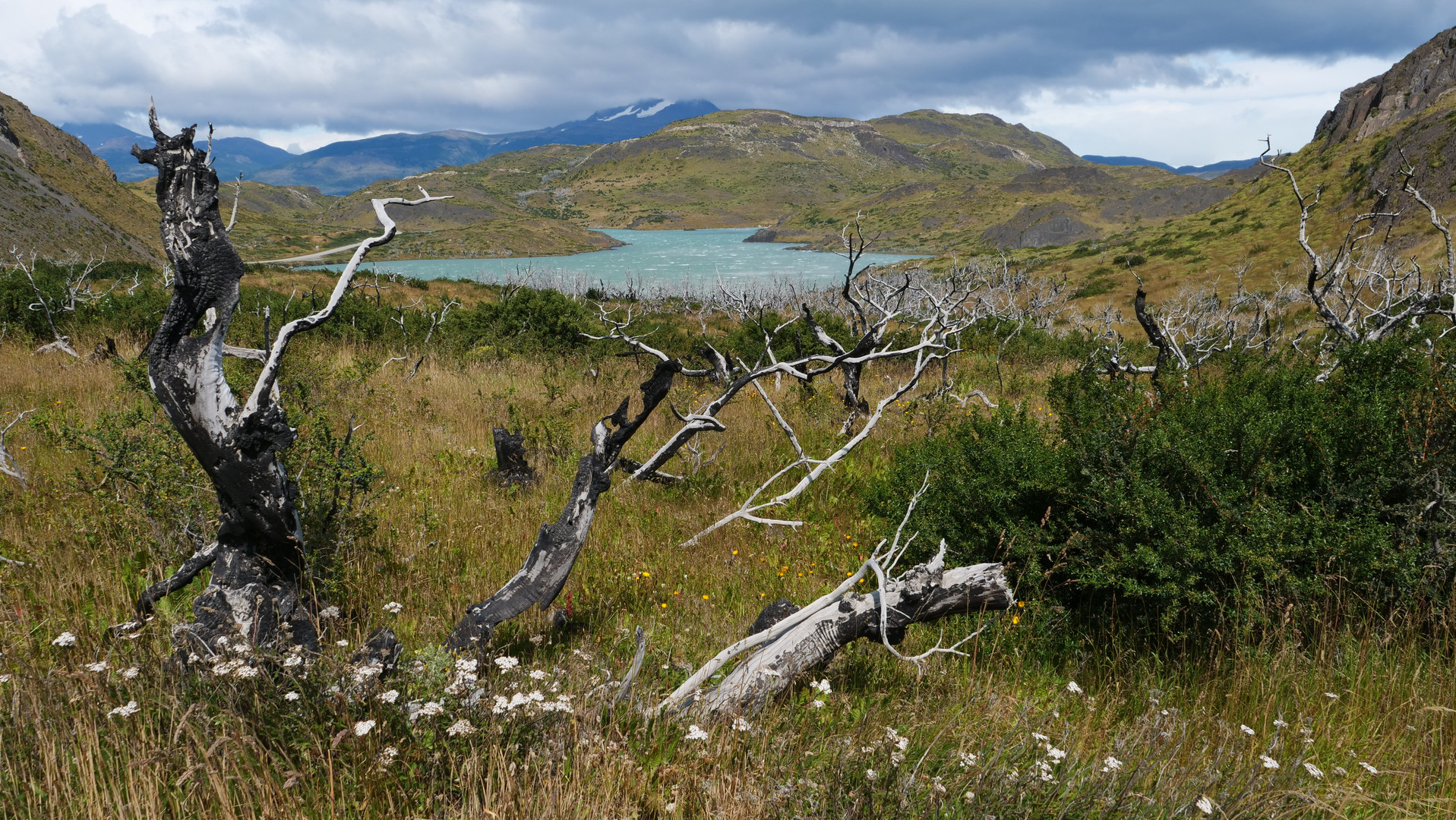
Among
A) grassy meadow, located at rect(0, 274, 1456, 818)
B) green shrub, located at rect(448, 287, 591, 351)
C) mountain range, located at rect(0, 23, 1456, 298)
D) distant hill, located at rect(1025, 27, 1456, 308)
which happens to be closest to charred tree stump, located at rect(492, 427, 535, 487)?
grassy meadow, located at rect(0, 274, 1456, 818)

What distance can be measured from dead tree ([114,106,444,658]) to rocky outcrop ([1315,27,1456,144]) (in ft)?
381

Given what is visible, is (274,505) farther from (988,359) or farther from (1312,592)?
(988,359)

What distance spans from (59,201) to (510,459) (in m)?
103

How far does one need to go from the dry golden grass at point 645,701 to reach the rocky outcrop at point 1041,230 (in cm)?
12955

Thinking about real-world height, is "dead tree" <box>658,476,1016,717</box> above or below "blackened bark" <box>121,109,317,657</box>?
below

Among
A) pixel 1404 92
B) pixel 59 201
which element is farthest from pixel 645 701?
pixel 1404 92

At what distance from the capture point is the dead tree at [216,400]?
8.57 feet

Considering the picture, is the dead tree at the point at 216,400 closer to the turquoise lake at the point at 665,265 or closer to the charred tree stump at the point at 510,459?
the charred tree stump at the point at 510,459

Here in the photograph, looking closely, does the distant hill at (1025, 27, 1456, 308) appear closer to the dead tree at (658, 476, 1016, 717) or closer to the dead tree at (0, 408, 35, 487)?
the dead tree at (658, 476, 1016, 717)

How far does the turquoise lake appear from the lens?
296 feet

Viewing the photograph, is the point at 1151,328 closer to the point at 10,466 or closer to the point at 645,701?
the point at 645,701

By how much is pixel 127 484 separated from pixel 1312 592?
22.9 feet

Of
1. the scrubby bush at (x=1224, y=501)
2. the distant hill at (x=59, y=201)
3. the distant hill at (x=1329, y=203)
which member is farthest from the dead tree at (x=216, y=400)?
the distant hill at (x=59, y=201)

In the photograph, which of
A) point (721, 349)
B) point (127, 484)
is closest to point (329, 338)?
point (721, 349)
